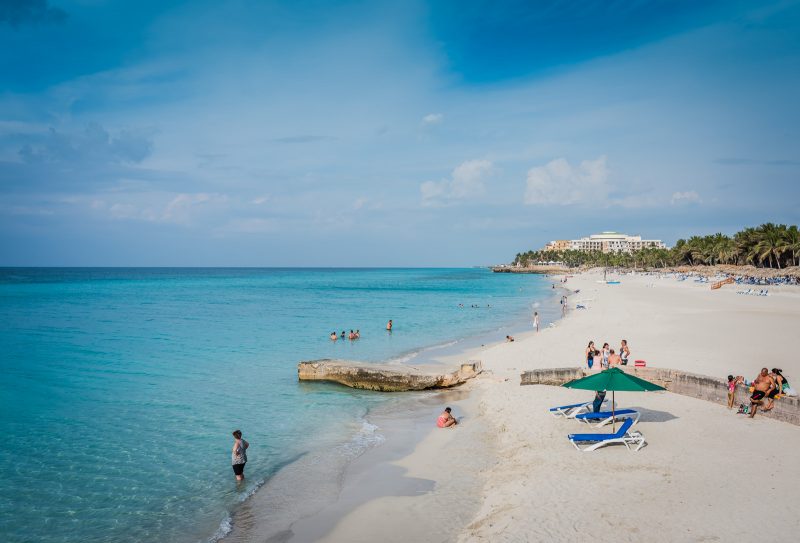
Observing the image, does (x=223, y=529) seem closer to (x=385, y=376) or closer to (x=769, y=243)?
(x=385, y=376)

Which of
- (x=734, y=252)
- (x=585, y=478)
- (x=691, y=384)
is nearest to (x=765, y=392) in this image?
(x=691, y=384)

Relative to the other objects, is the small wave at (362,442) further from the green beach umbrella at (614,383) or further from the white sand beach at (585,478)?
the green beach umbrella at (614,383)

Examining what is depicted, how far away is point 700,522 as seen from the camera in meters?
Result: 7.49

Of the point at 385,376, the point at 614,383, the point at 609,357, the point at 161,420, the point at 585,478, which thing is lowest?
the point at 161,420

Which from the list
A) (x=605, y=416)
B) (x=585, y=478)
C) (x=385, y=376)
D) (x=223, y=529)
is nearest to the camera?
(x=223, y=529)

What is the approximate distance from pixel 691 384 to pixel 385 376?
395 inches

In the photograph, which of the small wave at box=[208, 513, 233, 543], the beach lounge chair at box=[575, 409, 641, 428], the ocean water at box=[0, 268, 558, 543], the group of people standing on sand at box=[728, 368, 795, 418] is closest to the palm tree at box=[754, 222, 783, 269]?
the ocean water at box=[0, 268, 558, 543]

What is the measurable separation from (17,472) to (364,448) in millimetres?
7973

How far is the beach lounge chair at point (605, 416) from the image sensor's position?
12.5 metres

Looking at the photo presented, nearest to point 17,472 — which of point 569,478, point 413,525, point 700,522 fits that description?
point 413,525

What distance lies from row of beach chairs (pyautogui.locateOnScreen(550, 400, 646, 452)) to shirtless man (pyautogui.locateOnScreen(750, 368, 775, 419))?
9.07ft

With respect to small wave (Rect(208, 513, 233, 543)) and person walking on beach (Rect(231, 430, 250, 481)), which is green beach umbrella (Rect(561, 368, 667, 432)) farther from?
small wave (Rect(208, 513, 233, 543))

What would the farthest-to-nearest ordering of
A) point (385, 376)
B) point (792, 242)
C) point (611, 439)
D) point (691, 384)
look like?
point (792, 242)
point (385, 376)
point (691, 384)
point (611, 439)

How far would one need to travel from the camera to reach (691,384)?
48.1 feet
